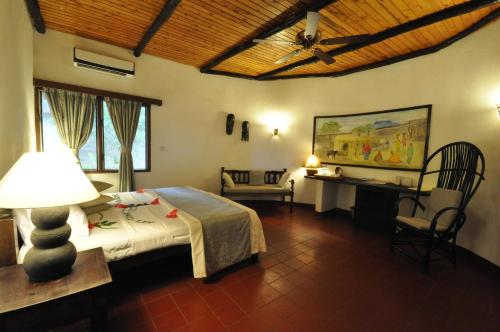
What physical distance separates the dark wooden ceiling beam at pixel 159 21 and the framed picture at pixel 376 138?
10.8 feet

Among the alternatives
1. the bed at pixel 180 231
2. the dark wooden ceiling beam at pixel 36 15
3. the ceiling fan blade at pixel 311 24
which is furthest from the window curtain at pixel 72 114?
the ceiling fan blade at pixel 311 24

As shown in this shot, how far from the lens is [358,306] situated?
1.87 metres

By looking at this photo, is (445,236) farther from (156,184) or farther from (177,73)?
(177,73)

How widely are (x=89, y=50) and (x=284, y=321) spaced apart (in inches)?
179

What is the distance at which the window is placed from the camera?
3.27 metres

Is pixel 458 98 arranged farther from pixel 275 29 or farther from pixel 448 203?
pixel 275 29

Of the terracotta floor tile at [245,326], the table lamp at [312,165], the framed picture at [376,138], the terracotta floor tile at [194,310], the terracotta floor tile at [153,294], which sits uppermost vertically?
the framed picture at [376,138]

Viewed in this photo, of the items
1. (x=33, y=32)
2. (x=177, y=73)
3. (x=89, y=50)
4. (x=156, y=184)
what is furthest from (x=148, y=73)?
(x=156, y=184)

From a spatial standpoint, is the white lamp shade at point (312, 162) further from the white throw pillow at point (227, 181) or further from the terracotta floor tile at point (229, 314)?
the terracotta floor tile at point (229, 314)

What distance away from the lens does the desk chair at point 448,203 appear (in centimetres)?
245

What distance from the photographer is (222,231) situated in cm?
218

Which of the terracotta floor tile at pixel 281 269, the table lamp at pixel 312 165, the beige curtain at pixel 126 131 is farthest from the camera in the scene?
the table lamp at pixel 312 165

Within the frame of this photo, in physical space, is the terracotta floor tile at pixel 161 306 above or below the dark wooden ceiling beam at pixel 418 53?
below

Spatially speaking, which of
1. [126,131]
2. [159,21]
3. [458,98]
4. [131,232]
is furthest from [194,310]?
[458,98]
